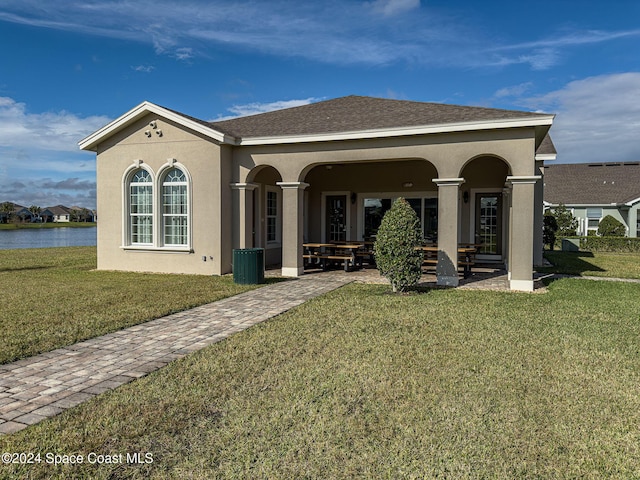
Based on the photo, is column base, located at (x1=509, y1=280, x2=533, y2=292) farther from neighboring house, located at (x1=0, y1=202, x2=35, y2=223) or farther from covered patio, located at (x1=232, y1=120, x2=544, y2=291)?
neighboring house, located at (x1=0, y1=202, x2=35, y2=223)

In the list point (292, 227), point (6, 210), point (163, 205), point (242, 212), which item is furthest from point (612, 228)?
point (6, 210)

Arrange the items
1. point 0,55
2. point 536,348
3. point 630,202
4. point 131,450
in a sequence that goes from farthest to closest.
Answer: point 630,202 < point 0,55 < point 536,348 < point 131,450

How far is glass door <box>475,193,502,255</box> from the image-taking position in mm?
14234

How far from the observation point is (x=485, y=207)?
14336mm

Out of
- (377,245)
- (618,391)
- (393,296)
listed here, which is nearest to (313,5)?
(377,245)

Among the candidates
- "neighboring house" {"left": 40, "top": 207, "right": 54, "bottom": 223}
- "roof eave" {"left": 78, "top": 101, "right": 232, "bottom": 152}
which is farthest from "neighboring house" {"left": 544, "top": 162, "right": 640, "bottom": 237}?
"neighboring house" {"left": 40, "top": 207, "right": 54, "bottom": 223}

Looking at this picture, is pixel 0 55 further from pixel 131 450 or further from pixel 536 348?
pixel 536 348

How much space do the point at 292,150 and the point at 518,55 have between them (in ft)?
29.2

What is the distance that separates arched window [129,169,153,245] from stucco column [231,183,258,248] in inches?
105

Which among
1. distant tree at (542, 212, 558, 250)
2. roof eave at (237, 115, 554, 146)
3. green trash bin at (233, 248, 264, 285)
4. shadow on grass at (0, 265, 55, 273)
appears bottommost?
shadow on grass at (0, 265, 55, 273)

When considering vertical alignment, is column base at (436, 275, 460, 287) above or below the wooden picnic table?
below

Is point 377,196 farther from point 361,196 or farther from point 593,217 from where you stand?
point 593,217

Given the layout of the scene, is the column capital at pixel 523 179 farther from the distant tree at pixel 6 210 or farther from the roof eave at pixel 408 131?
the distant tree at pixel 6 210

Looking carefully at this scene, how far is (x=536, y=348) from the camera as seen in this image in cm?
524
